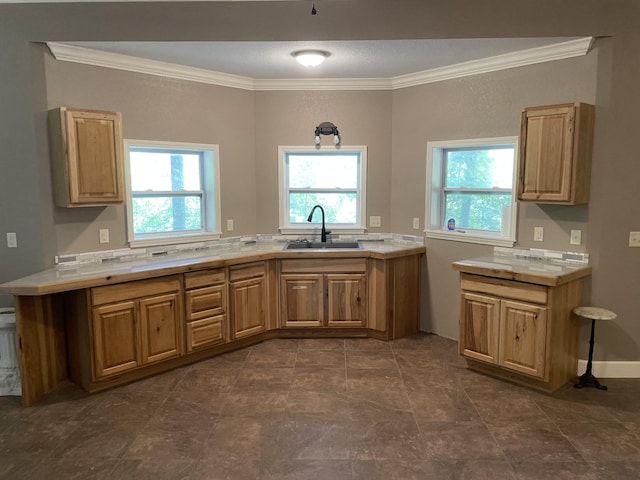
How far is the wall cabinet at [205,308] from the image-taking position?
396 centimetres

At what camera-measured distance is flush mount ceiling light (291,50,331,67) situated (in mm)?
3826

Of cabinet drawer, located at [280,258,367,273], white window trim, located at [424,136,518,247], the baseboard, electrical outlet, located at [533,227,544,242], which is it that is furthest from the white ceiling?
the baseboard

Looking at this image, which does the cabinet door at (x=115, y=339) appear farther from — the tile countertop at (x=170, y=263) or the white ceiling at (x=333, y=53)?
the white ceiling at (x=333, y=53)

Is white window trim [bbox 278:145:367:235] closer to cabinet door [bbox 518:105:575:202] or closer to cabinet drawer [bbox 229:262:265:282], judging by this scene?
cabinet drawer [bbox 229:262:265:282]

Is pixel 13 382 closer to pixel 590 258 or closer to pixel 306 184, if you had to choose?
pixel 306 184

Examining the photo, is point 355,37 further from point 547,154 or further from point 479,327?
point 479,327

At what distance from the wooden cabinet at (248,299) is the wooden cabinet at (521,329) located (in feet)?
5.97

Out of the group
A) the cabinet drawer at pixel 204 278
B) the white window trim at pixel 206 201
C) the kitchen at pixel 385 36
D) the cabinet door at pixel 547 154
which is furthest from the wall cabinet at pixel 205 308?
the cabinet door at pixel 547 154

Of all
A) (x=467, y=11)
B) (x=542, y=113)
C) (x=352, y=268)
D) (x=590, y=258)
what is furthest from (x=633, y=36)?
(x=352, y=268)

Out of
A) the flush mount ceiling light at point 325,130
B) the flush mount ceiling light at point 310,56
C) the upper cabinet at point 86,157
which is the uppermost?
the flush mount ceiling light at point 310,56

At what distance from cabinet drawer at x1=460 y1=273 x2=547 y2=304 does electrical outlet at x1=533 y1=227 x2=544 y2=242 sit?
64cm

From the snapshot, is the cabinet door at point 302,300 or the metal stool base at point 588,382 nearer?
the metal stool base at point 588,382

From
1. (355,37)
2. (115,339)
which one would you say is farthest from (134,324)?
(355,37)

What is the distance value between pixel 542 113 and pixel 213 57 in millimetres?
2665
